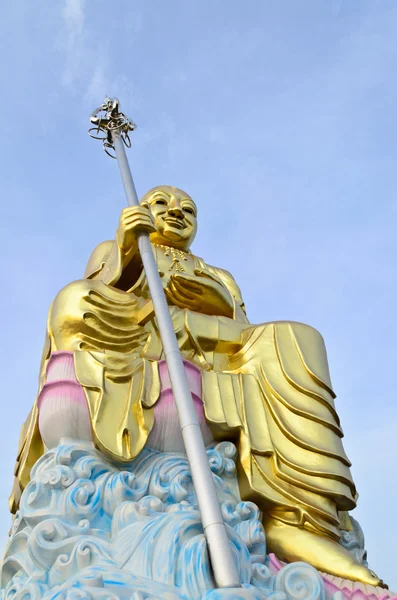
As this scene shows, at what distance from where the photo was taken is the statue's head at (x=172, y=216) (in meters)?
5.38

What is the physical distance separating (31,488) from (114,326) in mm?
1081

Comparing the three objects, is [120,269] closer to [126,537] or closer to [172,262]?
[172,262]

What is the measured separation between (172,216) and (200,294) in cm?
71

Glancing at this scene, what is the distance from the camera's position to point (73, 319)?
4.29 m

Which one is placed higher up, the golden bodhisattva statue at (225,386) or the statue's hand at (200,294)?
the statue's hand at (200,294)

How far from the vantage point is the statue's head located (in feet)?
17.7

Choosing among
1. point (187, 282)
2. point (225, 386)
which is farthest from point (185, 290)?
point (225, 386)

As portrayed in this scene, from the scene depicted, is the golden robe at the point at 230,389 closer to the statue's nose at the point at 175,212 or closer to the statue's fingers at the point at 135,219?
the statue's fingers at the point at 135,219

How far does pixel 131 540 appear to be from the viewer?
10.5ft

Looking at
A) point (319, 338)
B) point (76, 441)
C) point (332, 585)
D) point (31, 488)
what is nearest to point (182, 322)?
point (319, 338)

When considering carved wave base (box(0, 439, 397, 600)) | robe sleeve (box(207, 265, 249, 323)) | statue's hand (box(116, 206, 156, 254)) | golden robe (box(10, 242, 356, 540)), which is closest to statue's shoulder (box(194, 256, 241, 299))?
robe sleeve (box(207, 265, 249, 323))

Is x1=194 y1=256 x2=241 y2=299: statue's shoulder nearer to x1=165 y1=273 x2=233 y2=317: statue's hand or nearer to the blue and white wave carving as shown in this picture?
x1=165 y1=273 x2=233 y2=317: statue's hand

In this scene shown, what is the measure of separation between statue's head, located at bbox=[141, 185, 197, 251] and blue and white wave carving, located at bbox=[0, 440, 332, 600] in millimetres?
1868

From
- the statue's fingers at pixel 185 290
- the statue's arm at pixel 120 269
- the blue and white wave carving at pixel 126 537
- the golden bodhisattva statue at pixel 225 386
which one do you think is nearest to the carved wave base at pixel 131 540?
the blue and white wave carving at pixel 126 537
